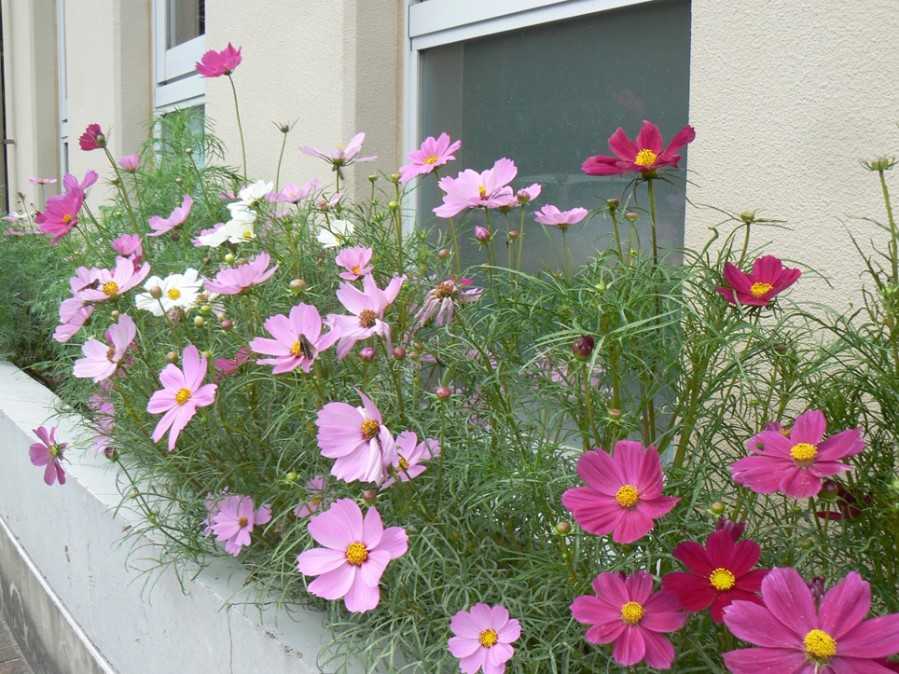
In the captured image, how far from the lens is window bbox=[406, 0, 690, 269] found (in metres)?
2.21

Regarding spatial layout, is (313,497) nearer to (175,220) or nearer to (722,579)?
(722,579)

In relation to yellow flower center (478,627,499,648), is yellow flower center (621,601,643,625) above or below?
above

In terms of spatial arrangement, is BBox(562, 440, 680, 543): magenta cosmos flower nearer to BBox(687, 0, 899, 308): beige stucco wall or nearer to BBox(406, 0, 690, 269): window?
BBox(687, 0, 899, 308): beige stucco wall

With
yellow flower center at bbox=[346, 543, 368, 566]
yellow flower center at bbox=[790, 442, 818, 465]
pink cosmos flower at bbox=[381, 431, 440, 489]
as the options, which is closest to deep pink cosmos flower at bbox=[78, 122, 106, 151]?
pink cosmos flower at bbox=[381, 431, 440, 489]

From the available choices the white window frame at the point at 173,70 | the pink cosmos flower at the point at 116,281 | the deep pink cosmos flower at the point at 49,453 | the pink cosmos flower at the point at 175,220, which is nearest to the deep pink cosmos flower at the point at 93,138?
the pink cosmos flower at the point at 175,220

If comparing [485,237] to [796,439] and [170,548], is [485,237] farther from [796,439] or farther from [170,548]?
[170,548]

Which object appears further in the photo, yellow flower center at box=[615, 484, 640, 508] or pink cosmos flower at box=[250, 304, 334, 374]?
pink cosmos flower at box=[250, 304, 334, 374]

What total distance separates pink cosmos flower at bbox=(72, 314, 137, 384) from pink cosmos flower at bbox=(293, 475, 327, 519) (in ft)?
1.25

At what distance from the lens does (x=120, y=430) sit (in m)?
1.97

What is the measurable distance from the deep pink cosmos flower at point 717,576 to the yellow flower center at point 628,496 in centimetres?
8

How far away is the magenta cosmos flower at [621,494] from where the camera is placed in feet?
2.95

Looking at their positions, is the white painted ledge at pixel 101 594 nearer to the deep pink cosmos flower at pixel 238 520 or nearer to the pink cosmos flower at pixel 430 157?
the deep pink cosmos flower at pixel 238 520

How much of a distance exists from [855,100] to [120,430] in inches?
61.8

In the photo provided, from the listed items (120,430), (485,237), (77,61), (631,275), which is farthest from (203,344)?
(77,61)
